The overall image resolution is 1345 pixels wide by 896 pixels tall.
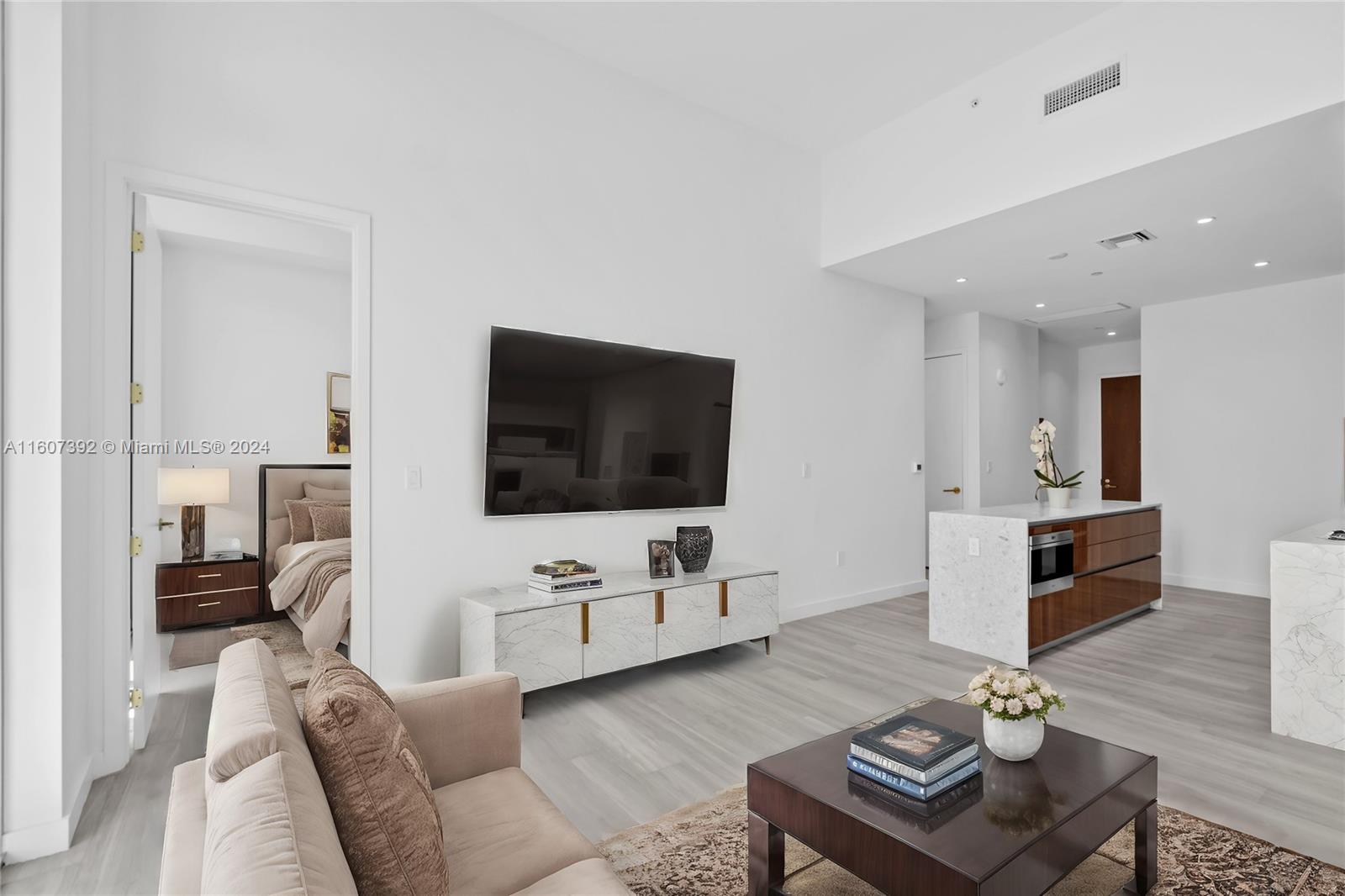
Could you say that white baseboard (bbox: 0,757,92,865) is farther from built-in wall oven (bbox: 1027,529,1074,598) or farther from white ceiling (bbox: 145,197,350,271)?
built-in wall oven (bbox: 1027,529,1074,598)

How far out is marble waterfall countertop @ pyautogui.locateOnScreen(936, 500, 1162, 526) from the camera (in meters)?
4.14

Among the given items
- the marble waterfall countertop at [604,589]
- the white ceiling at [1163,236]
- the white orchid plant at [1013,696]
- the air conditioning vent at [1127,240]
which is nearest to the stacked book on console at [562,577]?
the marble waterfall countertop at [604,589]

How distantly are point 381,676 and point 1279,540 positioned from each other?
4213 millimetres

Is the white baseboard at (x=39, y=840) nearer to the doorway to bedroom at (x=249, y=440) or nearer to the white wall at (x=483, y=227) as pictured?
the white wall at (x=483, y=227)

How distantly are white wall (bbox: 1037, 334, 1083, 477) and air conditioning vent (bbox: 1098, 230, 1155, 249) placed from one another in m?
3.62

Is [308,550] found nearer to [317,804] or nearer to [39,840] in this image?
[39,840]

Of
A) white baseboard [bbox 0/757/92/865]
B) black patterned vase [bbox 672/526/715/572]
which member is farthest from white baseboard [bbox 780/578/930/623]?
white baseboard [bbox 0/757/92/865]

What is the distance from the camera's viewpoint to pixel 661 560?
391 centimetres

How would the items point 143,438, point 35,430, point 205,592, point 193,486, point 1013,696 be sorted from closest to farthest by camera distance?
point 1013,696, point 35,430, point 143,438, point 193,486, point 205,592

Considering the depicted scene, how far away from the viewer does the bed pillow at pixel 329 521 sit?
501 centimetres

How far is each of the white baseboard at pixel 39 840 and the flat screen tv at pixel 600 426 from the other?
6.27 feet

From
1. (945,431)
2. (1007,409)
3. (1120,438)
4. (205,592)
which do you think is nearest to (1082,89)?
(945,431)

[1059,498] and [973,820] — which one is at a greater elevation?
[1059,498]

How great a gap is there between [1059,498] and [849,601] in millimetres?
1687
